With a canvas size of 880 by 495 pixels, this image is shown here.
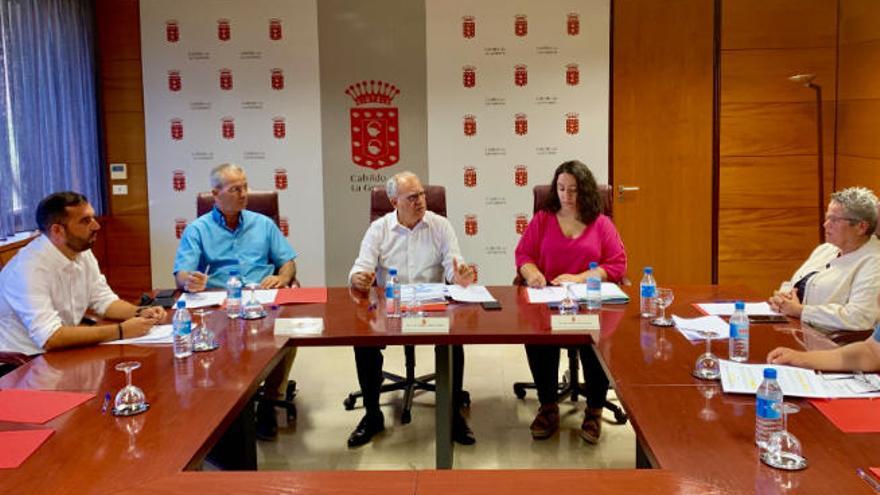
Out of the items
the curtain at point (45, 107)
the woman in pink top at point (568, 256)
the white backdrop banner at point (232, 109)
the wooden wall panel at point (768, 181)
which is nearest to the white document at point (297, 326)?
the woman in pink top at point (568, 256)

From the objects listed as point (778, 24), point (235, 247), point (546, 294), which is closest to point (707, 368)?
point (546, 294)

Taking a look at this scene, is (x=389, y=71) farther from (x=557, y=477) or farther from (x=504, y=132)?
(x=557, y=477)

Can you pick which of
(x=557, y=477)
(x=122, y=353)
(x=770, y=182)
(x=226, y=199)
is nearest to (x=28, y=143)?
(x=226, y=199)

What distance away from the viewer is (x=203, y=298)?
3.42 m

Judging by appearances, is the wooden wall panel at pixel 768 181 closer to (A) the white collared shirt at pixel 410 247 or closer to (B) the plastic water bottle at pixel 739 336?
(A) the white collared shirt at pixel 410 247

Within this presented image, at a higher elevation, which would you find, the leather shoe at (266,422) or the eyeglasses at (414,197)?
the eyeglasses at (414,197)

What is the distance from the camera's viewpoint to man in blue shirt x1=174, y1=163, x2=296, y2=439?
3.93m

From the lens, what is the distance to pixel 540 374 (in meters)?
3.71

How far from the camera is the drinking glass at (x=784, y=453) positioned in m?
1.65

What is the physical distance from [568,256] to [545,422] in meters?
0.77

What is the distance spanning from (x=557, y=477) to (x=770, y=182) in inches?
179

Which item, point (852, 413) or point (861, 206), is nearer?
point (852, 413)

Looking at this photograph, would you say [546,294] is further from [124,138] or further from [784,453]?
[124,138]

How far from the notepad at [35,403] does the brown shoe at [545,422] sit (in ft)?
6.81
